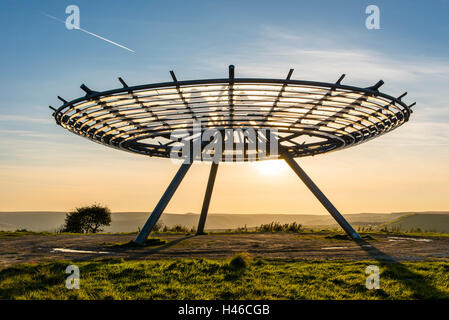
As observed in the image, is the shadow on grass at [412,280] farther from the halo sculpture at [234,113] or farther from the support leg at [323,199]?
the support leg at [323,199]

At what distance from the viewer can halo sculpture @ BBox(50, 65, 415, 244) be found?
556 inches

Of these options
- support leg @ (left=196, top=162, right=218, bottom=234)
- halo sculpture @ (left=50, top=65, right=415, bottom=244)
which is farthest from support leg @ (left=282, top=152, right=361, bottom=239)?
support leg @ (left=196, top=162, right=218, bottom=234)

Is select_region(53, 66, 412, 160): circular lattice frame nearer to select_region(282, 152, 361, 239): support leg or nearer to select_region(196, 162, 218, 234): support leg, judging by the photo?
select_region(282, 152, 361, 239): support leg

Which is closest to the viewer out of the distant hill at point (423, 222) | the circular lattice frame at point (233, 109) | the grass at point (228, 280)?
the grass at point (228, 280)

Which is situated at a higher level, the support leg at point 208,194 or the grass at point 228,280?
the support leg at point 208,194

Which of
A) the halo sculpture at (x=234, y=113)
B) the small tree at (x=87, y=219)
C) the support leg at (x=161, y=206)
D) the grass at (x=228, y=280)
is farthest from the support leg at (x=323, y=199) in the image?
the small tree at (x=87, y=219)

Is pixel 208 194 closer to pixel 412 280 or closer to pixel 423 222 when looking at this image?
pixel 412 280

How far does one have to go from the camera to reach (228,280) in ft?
29.5

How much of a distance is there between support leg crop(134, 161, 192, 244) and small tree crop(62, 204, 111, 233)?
80.7 ft

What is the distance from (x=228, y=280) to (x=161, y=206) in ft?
33.8

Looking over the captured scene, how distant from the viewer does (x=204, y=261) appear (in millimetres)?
10867

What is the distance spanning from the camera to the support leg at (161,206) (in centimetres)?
1816
